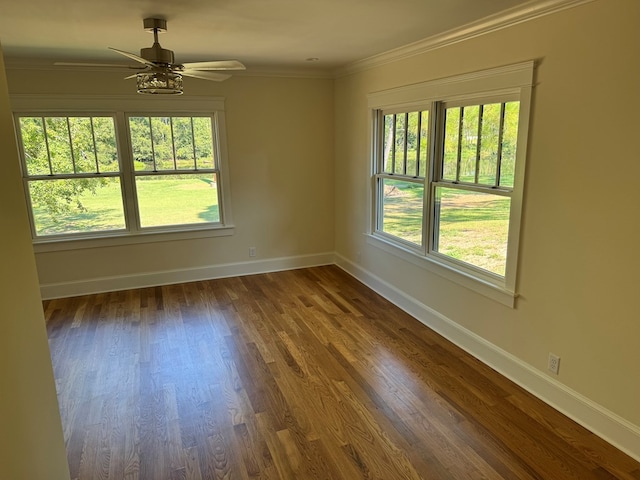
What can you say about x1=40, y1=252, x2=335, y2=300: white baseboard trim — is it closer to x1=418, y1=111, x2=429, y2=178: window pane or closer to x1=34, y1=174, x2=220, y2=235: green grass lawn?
x1=34, y1=174, x2=220, y2=235: green grass lawn

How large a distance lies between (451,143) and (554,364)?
1840 millimetres

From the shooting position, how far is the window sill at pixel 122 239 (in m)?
4.59

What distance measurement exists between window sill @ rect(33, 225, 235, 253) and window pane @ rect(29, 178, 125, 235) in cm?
10

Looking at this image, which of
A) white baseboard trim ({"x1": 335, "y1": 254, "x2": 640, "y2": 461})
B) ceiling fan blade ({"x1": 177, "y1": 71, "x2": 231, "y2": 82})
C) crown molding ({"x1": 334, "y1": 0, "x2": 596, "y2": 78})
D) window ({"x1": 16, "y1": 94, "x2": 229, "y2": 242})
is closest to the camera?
white baseboard trim ({"x1": 335, "y1": 254, "x2": 640, "y2": 461})

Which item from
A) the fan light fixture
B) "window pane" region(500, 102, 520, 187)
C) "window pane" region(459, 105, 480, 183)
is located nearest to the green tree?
the fan light fixture

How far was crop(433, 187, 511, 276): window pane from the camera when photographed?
121 inches

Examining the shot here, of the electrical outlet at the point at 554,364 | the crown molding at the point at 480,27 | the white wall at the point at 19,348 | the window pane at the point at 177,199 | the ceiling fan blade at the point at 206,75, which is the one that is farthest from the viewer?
the window pane at the point at 177,199

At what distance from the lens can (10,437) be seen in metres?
1.17

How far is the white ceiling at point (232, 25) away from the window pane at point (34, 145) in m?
0.61

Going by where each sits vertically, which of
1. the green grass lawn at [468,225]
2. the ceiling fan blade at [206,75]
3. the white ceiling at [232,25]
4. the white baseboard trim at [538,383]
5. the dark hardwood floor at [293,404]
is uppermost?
the white ceiling at [232,25]

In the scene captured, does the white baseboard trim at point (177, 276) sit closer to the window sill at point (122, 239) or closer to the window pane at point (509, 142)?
the window sill at point (122, 239)

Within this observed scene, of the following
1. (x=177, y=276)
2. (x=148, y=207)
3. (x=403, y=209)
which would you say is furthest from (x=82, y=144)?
(x=403, y=209)

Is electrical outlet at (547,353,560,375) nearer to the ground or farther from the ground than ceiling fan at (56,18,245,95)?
nearer to the ground

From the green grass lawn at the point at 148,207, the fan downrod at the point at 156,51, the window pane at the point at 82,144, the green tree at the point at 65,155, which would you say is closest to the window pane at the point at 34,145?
the green tree at the point at 65,155
